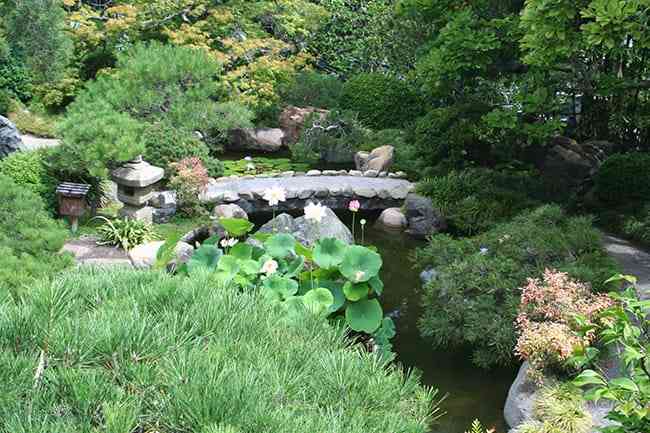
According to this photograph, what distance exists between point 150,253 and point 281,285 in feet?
8.76

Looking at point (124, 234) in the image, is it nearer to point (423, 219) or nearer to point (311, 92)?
point (423, 219)

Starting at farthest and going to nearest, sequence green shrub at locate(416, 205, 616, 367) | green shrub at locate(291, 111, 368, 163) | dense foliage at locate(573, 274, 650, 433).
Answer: green shrub at locate(291, 111, 368, 163) < green shrub at locate(416, 205, 616, 367) < dense foliage at locate(573, 274, 650, 433)

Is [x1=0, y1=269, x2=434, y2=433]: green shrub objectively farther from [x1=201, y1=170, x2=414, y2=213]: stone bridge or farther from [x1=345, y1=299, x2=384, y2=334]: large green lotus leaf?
[x1=201, y1=170, x2=414, y2=213]: stone bridge

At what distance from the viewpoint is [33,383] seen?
1728 mm

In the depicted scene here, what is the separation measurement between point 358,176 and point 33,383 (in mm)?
10256

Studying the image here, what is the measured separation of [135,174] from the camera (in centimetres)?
869

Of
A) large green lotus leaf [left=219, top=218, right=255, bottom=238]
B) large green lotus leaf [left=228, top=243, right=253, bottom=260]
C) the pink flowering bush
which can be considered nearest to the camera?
the pink flowering bush

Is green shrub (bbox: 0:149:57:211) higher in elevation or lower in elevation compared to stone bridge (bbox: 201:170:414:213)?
higher

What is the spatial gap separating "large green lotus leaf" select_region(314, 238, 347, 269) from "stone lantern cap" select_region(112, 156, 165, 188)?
3400 mm

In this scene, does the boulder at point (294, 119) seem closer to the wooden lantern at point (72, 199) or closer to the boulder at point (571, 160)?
the boulder at point (571, 160)

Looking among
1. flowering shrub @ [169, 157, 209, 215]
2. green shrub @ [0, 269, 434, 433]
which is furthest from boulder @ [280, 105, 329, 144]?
green shrub @ [0, 269, 434, 433]

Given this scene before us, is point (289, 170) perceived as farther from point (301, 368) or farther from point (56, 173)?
point (301, 368)

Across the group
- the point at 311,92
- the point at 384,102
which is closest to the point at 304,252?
the point at 384,102

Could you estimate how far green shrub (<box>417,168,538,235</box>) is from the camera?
9.66m
